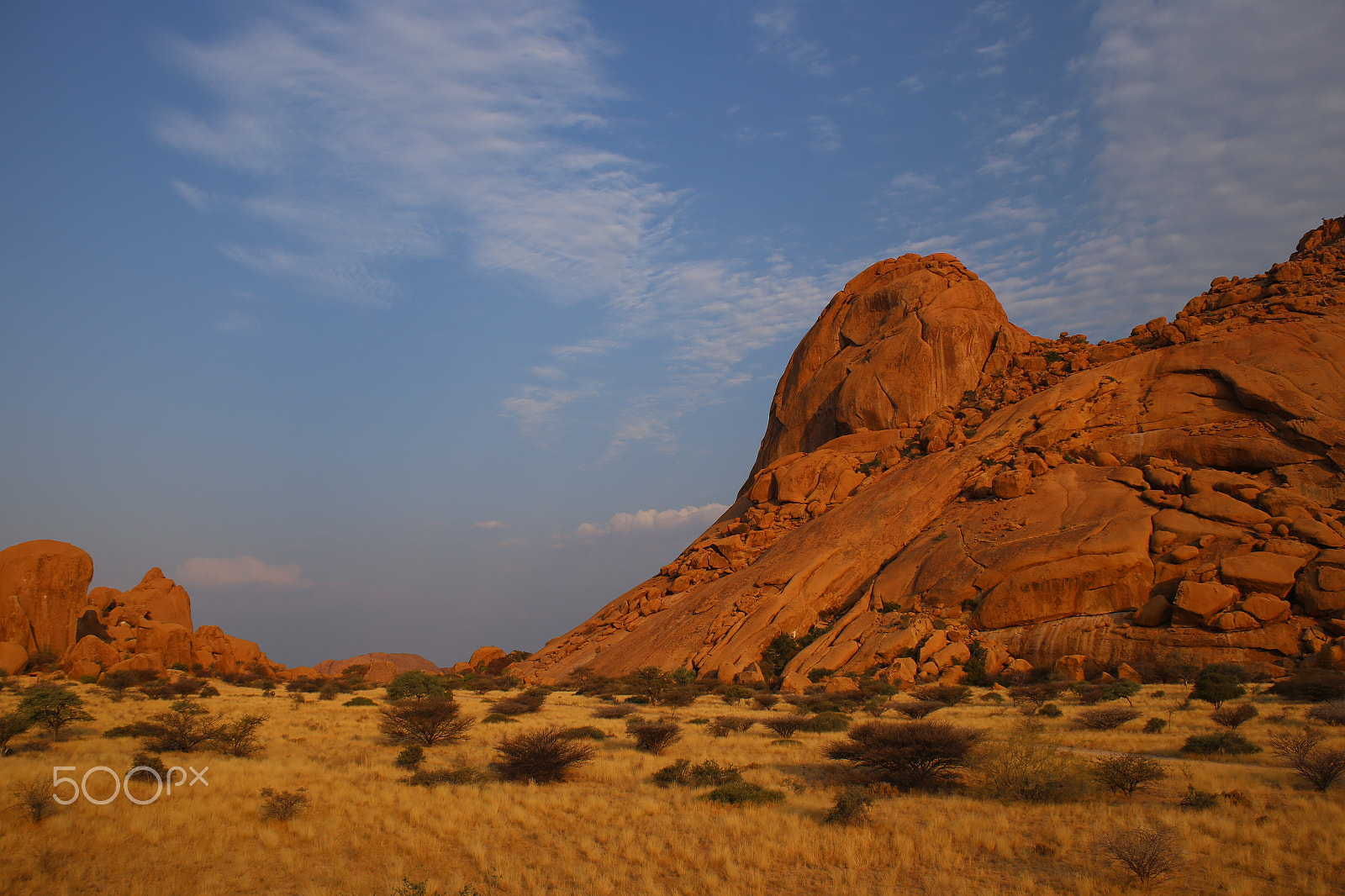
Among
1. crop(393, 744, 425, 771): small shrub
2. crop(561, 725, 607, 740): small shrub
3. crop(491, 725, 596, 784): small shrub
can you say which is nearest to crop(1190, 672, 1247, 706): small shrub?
crop(561, 725, 607, 740): small shrub

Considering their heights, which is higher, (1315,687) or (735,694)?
(1315,687)

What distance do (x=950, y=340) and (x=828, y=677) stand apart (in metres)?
31.1

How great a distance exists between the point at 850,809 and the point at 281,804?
952cm

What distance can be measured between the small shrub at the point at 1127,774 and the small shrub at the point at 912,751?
2142mm

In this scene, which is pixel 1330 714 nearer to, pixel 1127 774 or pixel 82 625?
pixel 1127 774

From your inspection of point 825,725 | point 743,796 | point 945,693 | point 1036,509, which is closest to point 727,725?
point 825,725

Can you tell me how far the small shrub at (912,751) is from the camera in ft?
44.8

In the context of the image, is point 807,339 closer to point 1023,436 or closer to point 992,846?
point 1023,436

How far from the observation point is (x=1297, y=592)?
97.5ft

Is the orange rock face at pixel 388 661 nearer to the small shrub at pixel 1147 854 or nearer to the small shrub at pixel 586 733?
the small shrub at pixel 586 733

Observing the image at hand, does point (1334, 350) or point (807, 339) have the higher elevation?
point (807, 339)

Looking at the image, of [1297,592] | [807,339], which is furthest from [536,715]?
[807,339]

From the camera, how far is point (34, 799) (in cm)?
1112

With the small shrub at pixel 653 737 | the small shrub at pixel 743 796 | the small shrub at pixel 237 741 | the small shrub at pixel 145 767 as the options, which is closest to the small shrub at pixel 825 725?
the small shrub at pixel 653 737
